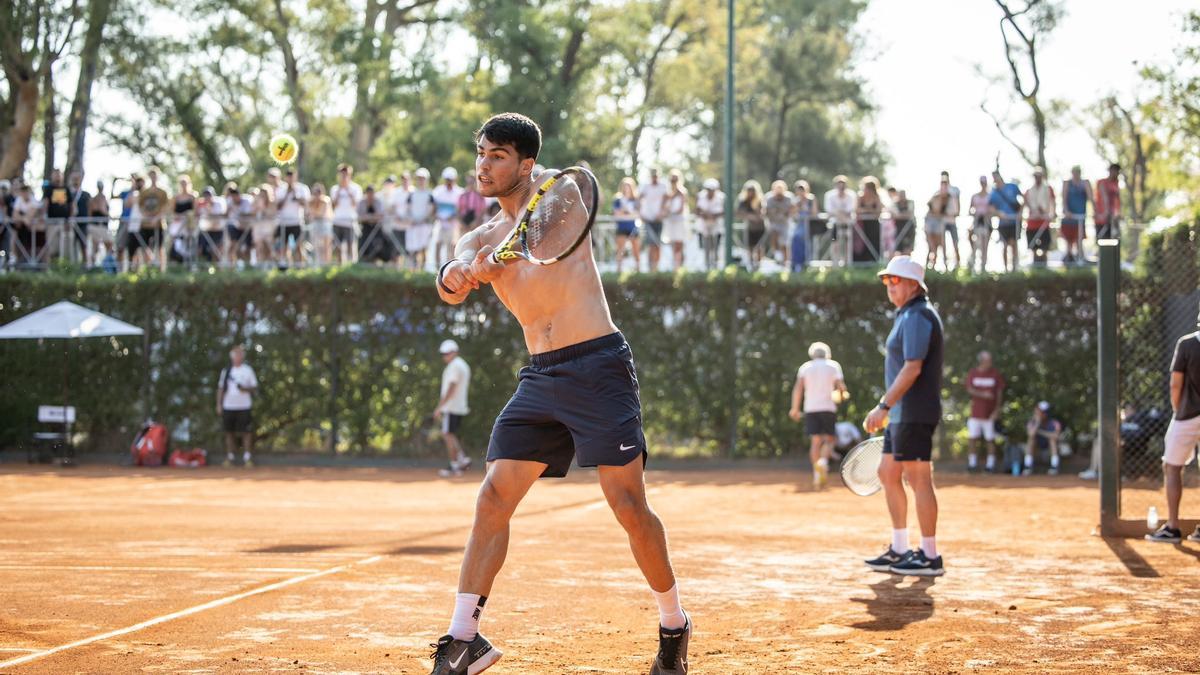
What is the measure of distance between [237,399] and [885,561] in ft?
51.8

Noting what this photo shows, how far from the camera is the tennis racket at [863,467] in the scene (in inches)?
418

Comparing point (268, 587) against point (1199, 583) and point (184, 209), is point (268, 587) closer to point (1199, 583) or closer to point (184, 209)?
point (1199, 583)

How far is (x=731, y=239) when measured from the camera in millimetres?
23688

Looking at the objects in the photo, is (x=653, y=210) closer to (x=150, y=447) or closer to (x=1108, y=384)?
(x=150, y=447)

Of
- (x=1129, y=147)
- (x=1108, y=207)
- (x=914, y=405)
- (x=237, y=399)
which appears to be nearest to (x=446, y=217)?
(x=237, y=399)

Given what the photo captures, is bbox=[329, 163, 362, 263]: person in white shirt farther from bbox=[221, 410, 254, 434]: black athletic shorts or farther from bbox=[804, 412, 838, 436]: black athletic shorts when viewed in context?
bbox=[804, 412, 838, 436]: black athletic shorts

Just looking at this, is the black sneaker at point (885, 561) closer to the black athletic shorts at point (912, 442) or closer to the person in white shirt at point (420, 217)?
the black athletic shorts at point (912, 442)

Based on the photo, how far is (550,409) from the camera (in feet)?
19.4

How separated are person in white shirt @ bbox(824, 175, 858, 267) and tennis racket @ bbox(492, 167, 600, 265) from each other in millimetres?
17971

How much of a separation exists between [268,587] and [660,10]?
3719 cm

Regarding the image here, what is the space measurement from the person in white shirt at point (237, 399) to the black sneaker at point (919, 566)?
15.8 metres

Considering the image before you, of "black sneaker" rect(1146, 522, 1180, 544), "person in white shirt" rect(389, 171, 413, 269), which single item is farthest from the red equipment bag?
"black sneaker" rect(1146, 522, 1180, 544)

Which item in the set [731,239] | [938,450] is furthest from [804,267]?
[938,450]

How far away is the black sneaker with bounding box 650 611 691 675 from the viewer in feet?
19.7
